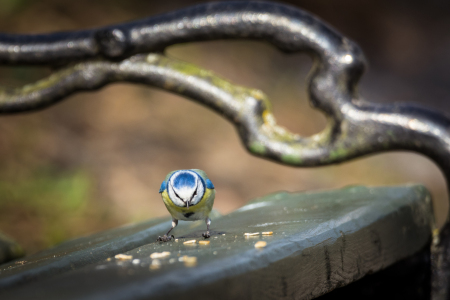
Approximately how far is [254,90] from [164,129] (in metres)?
3.70

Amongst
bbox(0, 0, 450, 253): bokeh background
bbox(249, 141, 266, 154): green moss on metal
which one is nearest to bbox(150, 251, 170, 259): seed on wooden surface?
bbox(249, 141, 266, 154): green moss on metal

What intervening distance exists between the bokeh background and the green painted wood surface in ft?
9.61

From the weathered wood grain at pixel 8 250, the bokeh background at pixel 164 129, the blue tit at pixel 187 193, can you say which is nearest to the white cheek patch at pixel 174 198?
the blue tit at pixel 187 193

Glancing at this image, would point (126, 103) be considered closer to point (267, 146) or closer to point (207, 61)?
point (207, 61)

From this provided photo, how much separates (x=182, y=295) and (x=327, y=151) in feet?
3.64

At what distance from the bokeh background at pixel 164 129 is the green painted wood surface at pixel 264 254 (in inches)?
115

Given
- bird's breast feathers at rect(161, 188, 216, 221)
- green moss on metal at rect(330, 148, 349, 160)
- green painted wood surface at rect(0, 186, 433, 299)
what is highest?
green moss on metal at rect(330, 148, 349, 160)

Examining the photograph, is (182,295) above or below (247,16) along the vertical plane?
below

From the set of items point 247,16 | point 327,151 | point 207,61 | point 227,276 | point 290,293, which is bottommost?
point 290,293

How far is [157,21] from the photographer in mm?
1921

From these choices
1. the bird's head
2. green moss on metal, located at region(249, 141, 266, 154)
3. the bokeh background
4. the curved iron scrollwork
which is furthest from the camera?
the bokeh background

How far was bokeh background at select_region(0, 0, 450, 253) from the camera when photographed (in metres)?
Answer: 4.59

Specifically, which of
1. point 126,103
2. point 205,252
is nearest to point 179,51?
point 126,103

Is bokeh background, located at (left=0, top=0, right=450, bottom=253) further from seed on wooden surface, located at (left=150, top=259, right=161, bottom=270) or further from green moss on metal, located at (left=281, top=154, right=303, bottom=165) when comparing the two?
seed on wooden surface, located at (left=150, top=259, right=161, bottom=270)
